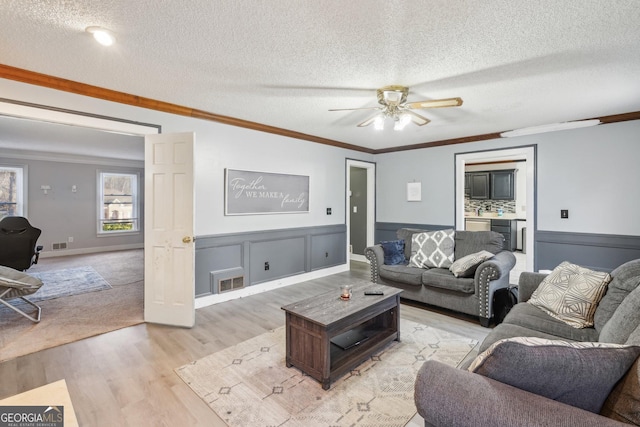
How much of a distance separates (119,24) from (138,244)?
761 centimetres

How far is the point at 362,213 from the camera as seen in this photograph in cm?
677

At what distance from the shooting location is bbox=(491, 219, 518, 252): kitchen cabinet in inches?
292

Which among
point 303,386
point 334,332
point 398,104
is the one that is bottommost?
point 303,386

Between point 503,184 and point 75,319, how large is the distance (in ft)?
28.9

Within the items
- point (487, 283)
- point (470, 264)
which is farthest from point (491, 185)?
point (487, 283)

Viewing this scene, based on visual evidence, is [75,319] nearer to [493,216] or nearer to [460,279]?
[460,279]

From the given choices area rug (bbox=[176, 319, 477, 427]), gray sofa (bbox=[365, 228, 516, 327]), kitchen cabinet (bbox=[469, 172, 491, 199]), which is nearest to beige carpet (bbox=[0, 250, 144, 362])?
area rug (bbox=[176, 319, 477, 427])

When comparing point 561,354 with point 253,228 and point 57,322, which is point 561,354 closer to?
point 253,228

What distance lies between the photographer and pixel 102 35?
2.02 metres

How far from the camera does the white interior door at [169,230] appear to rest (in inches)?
126

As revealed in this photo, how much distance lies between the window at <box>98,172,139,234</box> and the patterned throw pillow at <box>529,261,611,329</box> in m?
8.90

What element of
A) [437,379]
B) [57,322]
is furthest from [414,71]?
[57,322]

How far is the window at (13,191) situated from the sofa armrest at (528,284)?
904 cm
